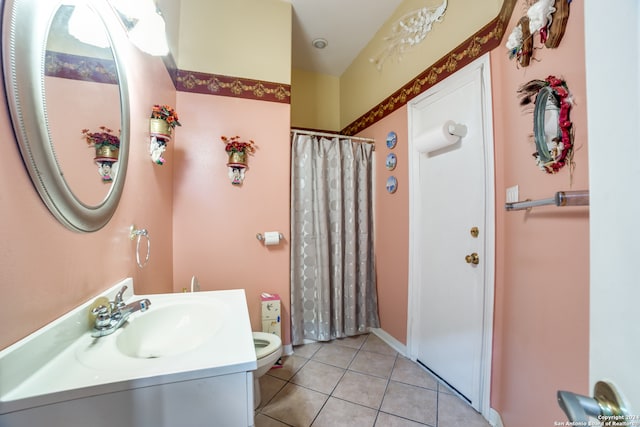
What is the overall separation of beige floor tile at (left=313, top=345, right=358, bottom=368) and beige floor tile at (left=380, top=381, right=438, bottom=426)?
1.30ft

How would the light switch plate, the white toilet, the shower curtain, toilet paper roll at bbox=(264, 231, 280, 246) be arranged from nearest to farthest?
the light switch plate < the white toilet < toilet paper roll at bbox=(264, 231, 280, 246) < the shower curtain

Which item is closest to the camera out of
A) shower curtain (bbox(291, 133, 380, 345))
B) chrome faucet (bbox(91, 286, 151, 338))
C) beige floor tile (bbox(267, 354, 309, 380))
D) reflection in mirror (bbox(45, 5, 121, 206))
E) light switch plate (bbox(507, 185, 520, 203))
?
reflection in mirror (bbox(45, 5, 121, 206))

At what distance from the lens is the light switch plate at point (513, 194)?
1.14m

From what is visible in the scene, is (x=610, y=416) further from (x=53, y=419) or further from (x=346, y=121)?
(x=346, y=121)

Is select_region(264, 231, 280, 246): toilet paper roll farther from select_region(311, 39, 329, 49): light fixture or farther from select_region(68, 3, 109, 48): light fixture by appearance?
select_region(311, 39, 329, 49): light fixture

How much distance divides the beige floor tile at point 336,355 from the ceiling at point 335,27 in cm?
301

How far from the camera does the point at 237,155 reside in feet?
5.84

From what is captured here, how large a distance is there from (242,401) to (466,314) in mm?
1439

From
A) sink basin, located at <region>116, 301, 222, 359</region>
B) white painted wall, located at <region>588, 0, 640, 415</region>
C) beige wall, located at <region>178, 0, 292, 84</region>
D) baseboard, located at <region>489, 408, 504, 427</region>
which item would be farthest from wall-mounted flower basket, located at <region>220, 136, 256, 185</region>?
baseboard, located at <region>489, 408, 504, 427</region>

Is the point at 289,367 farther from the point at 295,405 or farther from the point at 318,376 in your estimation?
the point at 295,405

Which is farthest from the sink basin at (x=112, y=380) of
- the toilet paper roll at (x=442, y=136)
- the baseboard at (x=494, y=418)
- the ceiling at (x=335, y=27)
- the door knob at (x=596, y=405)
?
the ceiling at (x=335, y=27)

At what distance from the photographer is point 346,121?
296cm

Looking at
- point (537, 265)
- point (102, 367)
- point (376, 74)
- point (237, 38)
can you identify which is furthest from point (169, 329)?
point (376, 74)

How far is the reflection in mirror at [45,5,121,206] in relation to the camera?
2.15ft
